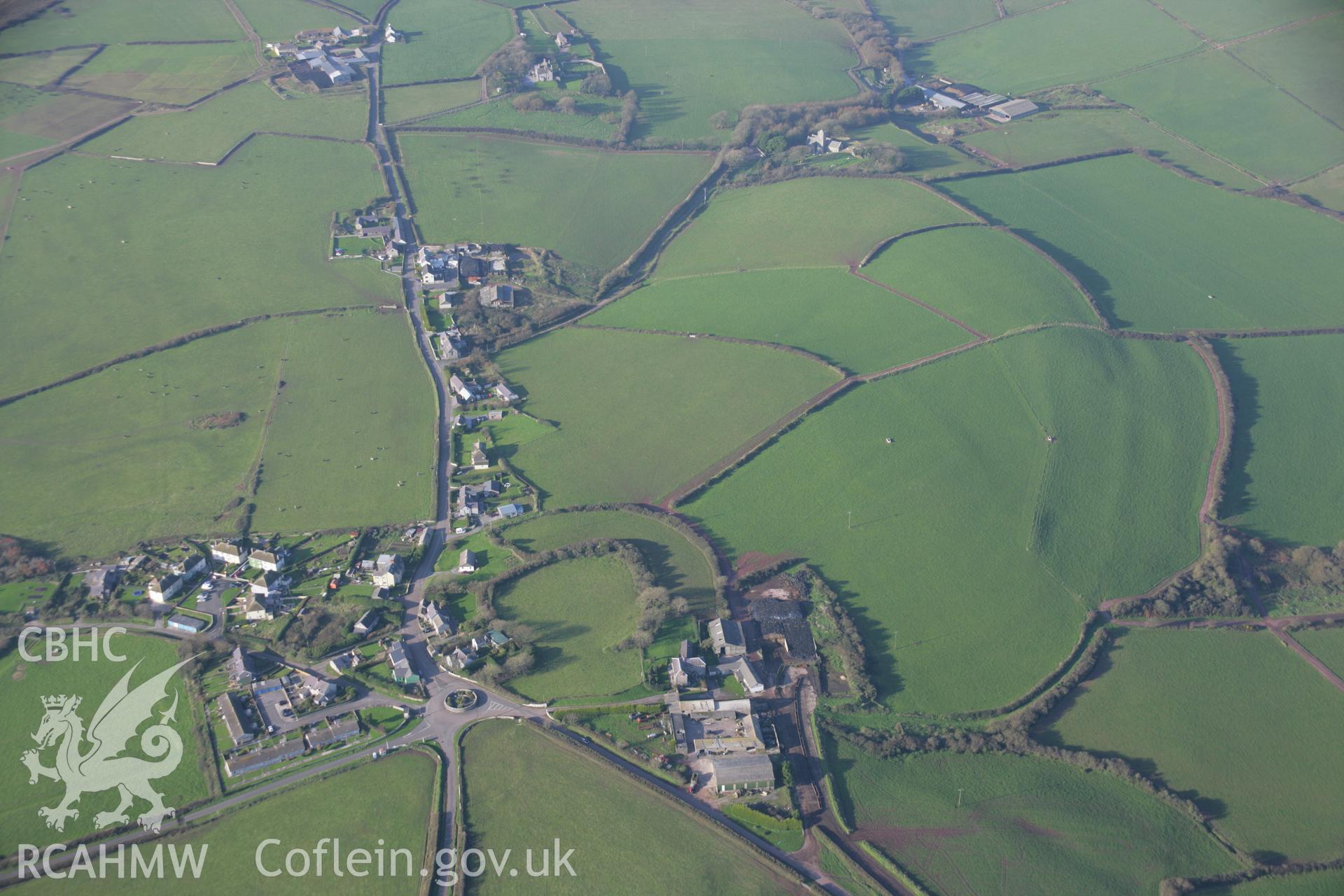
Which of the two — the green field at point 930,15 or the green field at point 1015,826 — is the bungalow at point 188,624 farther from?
A: the green field at point 930,15

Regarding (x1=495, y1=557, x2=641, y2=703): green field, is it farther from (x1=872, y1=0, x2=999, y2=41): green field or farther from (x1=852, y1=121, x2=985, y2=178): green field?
(x1=872, y1=0, x2=999, y2=41): green field

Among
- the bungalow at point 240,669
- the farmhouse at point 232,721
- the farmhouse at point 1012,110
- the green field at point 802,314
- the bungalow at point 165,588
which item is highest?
the farmhouse at point 1012,110

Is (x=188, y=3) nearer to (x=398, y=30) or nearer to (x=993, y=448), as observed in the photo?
(x=398, y=30)

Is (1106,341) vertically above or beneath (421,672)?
above

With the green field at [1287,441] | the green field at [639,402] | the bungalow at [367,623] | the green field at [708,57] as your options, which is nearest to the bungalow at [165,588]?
the bungalow at [367,623]

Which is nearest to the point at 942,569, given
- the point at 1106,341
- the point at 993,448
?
the point at 993,448

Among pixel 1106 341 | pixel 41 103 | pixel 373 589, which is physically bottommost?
pixel 373 589
